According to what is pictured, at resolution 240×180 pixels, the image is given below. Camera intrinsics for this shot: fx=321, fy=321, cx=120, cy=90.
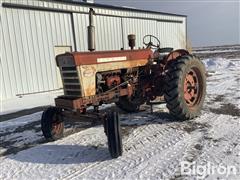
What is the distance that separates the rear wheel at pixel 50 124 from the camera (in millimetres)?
5824

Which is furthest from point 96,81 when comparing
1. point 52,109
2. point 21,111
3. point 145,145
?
point 21,111

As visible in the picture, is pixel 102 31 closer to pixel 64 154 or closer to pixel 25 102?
pixel 25 102

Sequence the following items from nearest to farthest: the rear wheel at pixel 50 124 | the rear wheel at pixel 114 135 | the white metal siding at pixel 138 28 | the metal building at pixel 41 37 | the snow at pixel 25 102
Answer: the rear wheel at pixel 114 135 < the rear wheel at pixel 50 124 < the snow at pixel 25 102 < the metal building at pixel 41 37 < the white metal siding at pixel 138 28

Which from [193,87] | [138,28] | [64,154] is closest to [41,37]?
[138,28]

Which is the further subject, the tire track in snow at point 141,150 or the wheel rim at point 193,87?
the wheel rim at point 193,87

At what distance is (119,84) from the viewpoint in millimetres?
6059

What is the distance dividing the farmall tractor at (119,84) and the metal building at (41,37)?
Answer: 19.5 ft

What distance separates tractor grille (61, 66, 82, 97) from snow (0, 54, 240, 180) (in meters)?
0.90

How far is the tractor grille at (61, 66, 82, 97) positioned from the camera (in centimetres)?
530

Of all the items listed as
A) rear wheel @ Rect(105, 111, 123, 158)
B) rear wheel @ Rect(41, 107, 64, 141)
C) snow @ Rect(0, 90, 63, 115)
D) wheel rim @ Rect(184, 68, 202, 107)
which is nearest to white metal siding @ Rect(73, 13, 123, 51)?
snow @ Rect(0, 90, 63, 115)

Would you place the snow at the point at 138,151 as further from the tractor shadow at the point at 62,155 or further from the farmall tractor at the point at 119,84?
the farmall tractor at the point at 119,84

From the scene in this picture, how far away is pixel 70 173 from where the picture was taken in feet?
14.3

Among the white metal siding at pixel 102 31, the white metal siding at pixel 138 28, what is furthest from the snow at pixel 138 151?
the white metal siding at pixel 138 28

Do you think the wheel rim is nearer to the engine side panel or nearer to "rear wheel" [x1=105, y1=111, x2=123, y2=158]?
the engine side panel
